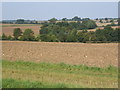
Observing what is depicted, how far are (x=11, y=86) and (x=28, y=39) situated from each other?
4201 cm

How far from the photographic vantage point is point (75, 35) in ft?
156

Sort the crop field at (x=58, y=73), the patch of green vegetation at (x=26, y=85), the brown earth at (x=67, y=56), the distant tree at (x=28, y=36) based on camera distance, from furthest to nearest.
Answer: the distant tree at (x=28, y=36) < the brown earth at (x=67, y=56) < the crop field at (x=58, y=73) < the patch of green vegetation at (x=26, y=85)

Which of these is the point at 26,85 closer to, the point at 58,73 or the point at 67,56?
the point at 58,73

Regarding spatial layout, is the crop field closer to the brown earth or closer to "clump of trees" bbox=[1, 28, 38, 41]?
the brown earth

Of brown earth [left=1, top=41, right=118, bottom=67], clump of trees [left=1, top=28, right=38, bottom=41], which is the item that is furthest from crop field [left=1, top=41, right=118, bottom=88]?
clump of trees [left=1, top=28, right=38, bottom=41]

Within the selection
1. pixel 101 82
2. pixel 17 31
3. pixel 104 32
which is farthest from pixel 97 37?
pixel 101 82

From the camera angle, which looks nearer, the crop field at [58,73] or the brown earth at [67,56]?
the crop field at [58,73]

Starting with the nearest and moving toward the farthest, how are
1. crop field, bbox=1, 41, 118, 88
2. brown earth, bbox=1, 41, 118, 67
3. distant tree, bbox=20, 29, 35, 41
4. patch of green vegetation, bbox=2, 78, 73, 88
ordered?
1. patch of green vegetation, bbox=2, 78, 73, 88
2. crop field, bbox=1, 41, 118, 88
3. brown earth, bbox=1, 41, 118, 67
4. distant tree, bbox=20, 29, 35, 41

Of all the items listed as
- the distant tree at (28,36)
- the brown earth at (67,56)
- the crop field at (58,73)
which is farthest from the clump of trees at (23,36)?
the crop field at (58,73)

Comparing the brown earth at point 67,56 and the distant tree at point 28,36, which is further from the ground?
the distant tree at point 28,36

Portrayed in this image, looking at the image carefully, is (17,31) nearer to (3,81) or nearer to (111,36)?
(111,36)

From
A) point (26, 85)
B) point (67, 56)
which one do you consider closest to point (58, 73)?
point (26, 85)

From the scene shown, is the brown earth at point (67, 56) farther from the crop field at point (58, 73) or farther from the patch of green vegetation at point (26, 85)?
the patch of green vegetation at point (26, 85)

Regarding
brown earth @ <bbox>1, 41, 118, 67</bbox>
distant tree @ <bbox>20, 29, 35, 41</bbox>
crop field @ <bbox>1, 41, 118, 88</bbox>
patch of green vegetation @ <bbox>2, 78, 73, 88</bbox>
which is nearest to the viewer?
patch of green vegetation @ <bbox>2, 78, 73, 88</bbox>
